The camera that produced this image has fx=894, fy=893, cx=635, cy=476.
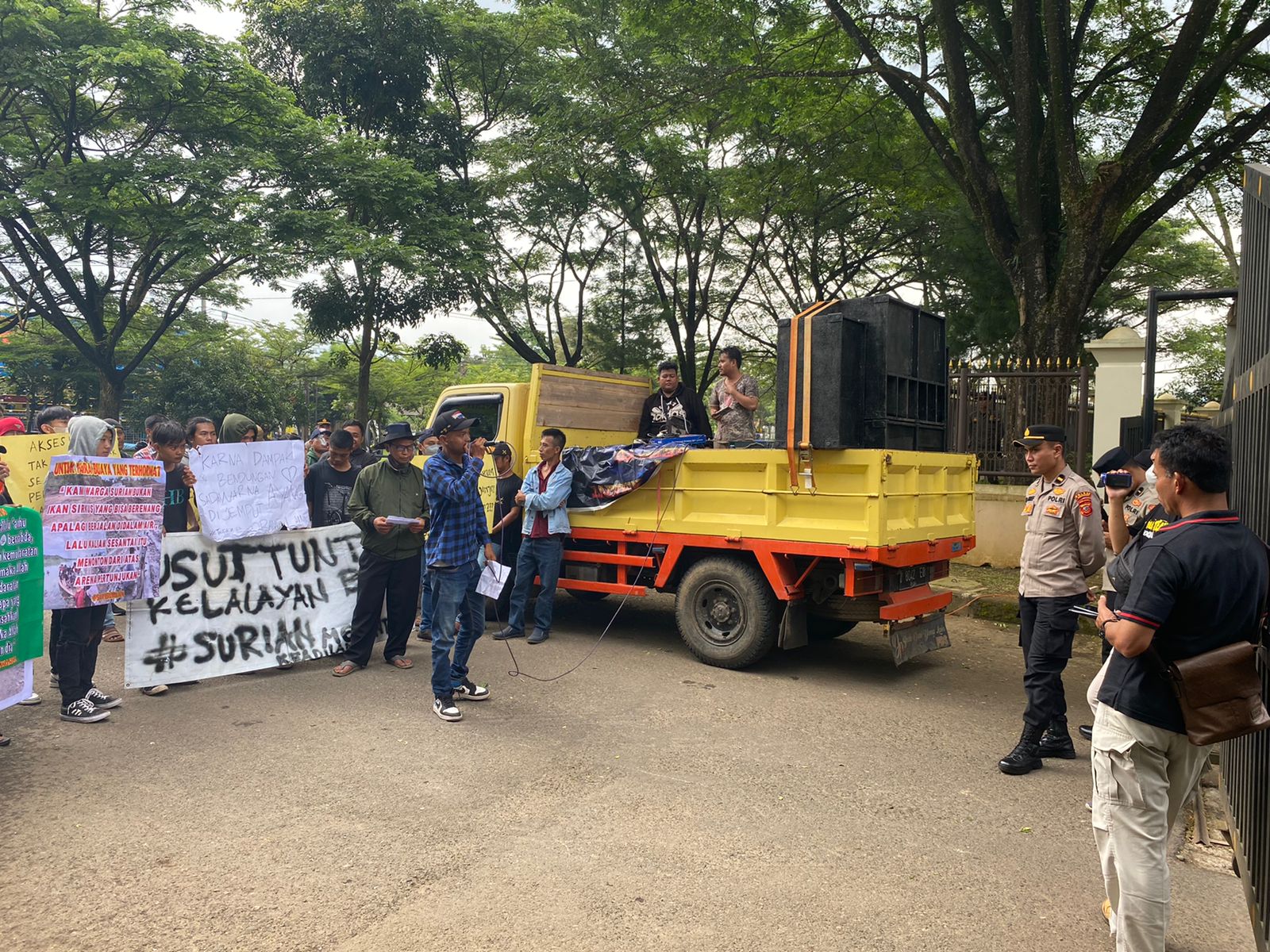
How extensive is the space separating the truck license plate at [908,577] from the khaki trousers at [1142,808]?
3491 millimetres

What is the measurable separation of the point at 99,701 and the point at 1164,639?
543 cm

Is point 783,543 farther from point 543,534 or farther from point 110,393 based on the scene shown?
point 110,393

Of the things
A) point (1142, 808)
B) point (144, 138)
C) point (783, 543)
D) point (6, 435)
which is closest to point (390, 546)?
point (6, 435)

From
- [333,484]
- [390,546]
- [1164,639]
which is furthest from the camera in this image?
[333,484]

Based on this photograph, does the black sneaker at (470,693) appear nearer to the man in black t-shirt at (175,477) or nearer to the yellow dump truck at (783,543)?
the yellow dump truck at (783,543)

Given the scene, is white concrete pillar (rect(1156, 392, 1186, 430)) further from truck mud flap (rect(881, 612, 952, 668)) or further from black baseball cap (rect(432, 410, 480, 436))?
black baseball cap (rect(432, 410, 480, 436))

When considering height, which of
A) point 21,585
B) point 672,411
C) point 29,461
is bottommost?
point 21,585

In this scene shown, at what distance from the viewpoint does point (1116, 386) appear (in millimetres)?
11781

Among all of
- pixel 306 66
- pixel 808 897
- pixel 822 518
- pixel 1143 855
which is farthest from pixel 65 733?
pixel 306 66

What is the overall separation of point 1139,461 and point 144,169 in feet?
53.1

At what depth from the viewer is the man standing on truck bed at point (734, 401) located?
7367 millimetres

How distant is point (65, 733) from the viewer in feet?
16.0

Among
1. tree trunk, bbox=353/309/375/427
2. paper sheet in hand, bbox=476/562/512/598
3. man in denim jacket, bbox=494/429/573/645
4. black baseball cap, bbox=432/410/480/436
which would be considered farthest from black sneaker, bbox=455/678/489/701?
tree trunk, bbox=353/309/375/427

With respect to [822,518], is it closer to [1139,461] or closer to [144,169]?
[1139,461]
